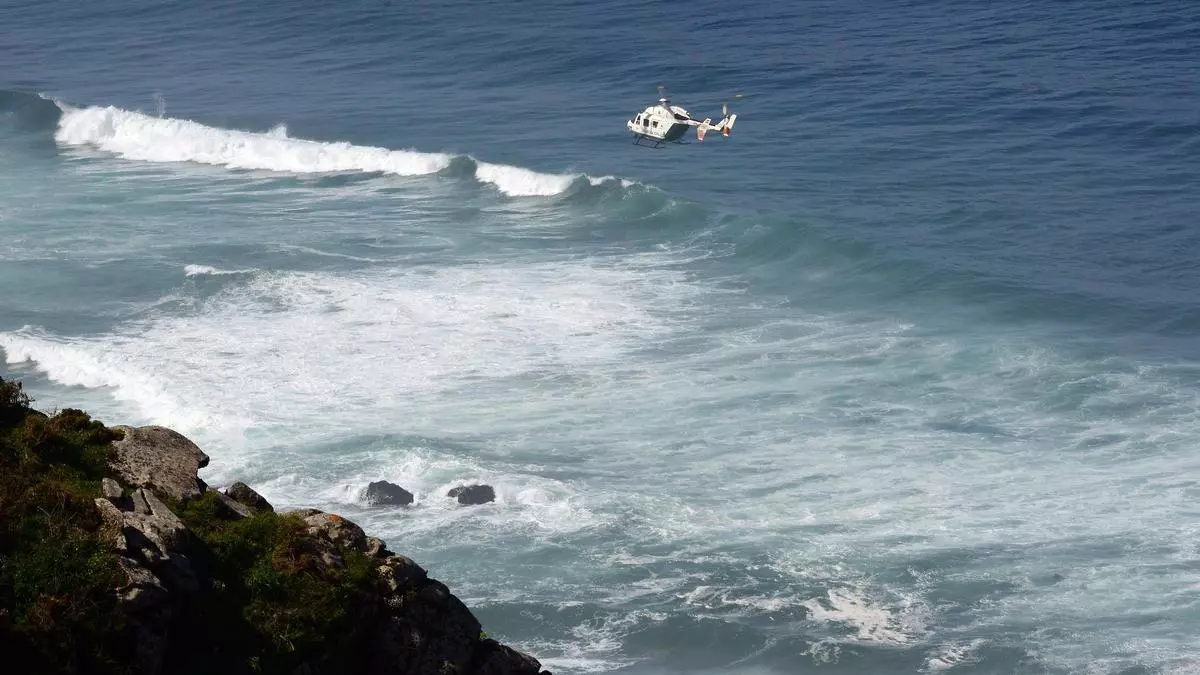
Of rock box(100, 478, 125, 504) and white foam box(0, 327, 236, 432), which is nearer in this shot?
rock box(100, 478, 125, 504)

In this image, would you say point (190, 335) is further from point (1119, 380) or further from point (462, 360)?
point (1119, 380)

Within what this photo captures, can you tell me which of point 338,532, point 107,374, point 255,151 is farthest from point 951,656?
point 255,151

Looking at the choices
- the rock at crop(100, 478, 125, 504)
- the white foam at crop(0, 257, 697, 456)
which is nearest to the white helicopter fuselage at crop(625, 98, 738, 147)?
the white foam at crop(0, 257, 697, 456)

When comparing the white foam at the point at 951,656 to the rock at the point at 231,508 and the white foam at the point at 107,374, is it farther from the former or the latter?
the white foam at the point at 107,374

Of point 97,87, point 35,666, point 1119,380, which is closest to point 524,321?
point 1119,380

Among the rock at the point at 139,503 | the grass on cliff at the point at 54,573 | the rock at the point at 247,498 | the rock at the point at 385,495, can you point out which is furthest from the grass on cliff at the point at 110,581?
the rock at the point at 385,495

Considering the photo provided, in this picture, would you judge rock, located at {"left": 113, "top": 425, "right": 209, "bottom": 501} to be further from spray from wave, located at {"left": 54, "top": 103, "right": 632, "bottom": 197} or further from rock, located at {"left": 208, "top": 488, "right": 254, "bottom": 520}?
spray from wave, located at {"left": 54, "top": 103, "right": 632, "bottom": 197}
